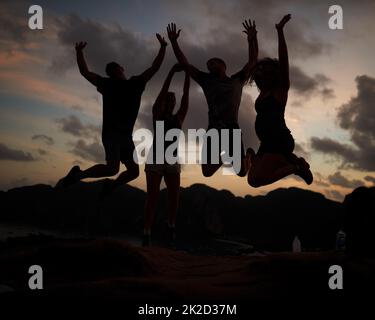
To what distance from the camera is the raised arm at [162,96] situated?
6781 millimetres

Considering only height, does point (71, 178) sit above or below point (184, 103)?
below

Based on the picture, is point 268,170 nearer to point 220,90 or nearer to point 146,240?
point 220,90

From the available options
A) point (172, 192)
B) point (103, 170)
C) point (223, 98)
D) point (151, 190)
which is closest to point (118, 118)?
point (103, 170)

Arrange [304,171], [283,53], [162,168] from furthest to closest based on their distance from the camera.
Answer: [162,168], [304,171], [283,53]

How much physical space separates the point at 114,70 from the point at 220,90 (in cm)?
194

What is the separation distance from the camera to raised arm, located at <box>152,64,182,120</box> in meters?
6.78

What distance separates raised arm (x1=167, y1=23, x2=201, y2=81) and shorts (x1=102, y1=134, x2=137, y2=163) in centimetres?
161

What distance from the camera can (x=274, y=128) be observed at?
5.58 meters

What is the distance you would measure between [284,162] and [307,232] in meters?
31.4

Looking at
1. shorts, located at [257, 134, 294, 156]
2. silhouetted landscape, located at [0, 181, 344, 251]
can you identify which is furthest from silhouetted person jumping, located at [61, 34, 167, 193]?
silhouetted landscape, located at [0, 181, 344, 251]

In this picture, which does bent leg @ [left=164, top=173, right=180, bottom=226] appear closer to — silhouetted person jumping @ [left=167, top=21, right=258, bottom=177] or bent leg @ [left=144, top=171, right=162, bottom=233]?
bent leg @ [left=144, top=171, right=162, bottom=233]

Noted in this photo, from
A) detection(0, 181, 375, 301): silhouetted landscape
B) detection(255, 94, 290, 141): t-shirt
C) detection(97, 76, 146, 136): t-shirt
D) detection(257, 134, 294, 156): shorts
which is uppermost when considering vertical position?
detection(97, 76, 146, 136): t-shirt

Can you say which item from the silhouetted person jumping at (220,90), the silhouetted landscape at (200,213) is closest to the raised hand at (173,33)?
the silhouetted person jumping at (220,90)

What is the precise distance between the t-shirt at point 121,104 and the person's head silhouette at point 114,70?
0.58 ft
